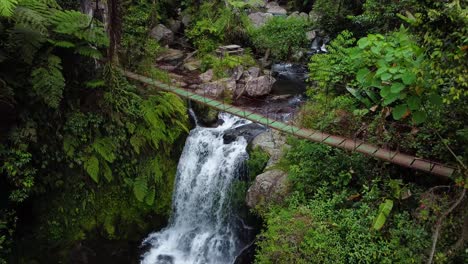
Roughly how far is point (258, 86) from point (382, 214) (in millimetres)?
6477

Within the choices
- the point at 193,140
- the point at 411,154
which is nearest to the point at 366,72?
the point at 411,154

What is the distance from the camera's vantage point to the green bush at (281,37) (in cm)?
1377

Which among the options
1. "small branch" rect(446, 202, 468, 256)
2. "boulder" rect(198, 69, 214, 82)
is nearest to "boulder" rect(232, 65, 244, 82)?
"boulder" rect(198, 69, 214, 82)

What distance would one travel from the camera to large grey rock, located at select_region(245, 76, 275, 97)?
36.2 feet

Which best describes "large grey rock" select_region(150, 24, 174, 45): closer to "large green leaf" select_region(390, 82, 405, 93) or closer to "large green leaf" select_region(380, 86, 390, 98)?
"large green leaf" select_region(380, 86, 390, 98)

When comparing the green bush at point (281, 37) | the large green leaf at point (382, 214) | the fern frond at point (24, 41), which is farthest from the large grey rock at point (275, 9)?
the large green leaf at point (382, 214)

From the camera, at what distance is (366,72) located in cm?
566

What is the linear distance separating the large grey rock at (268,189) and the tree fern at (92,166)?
2.83 metres

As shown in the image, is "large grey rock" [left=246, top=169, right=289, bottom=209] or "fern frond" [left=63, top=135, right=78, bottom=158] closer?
"large grey rock" [left=246, top=169, right=289, bottom=209]

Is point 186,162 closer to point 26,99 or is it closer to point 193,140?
point 193,140

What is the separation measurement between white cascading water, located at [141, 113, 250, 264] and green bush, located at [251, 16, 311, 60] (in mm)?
5973

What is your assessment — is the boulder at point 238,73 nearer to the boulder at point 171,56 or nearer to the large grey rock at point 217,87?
the large grey rock at point 217,87

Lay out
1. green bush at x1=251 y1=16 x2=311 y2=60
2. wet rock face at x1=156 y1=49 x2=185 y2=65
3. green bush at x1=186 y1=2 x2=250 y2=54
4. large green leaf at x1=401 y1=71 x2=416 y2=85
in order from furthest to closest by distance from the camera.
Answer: green bush at x1=251 y1=16 x2=311 y2=60, green bush at x1=186 y1=2 x2=250 y2=54, wet rock face at x1=156 y1=49 x2=185 y2=65, large green leaf at x1=401 y1=71 x2=416 y2=85

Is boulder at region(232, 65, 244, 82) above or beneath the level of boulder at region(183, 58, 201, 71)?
beneath
